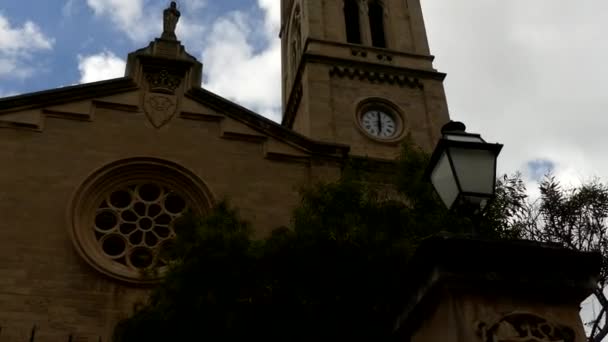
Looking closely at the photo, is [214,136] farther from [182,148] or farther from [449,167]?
[449,167]

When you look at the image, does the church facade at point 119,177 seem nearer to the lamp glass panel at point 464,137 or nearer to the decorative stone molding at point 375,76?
the decorative stone molding at point 375,76

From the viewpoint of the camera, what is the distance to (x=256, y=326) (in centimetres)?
991

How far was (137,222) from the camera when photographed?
51.1 ft

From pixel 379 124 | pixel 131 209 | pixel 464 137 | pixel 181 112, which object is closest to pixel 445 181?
pixel 464 137

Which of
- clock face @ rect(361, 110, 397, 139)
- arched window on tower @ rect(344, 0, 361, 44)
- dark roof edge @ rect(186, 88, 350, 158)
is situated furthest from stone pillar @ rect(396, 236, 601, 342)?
arched window on tower @ rect(344, 0, 361, 44)

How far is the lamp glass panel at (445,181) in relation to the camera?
4.56 metres

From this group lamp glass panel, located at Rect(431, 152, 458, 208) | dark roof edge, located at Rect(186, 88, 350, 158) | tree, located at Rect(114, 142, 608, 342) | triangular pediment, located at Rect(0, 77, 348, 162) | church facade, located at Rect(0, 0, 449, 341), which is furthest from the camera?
dark roof edge, located at Rect(186, 88, 350, 158)

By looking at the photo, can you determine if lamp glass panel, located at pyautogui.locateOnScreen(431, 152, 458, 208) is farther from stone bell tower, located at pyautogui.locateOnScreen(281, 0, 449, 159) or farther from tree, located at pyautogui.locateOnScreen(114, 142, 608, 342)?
stone bell tower, located at pyautogui.locateOnScreen(281, 0, 449, 159)

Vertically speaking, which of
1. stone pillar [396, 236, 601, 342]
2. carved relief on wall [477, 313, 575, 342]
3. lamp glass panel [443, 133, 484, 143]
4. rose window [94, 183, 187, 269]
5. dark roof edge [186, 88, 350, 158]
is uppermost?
dark roof edge [186, 88, 350, 158]

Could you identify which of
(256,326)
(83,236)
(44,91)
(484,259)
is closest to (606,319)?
(256,326)

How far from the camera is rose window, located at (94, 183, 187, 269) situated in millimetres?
15109

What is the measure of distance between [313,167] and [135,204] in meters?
4.56

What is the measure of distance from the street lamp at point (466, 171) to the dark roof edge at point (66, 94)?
Answer: 13641mm

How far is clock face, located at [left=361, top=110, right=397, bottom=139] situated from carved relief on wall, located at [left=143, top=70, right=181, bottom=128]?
7.47m
